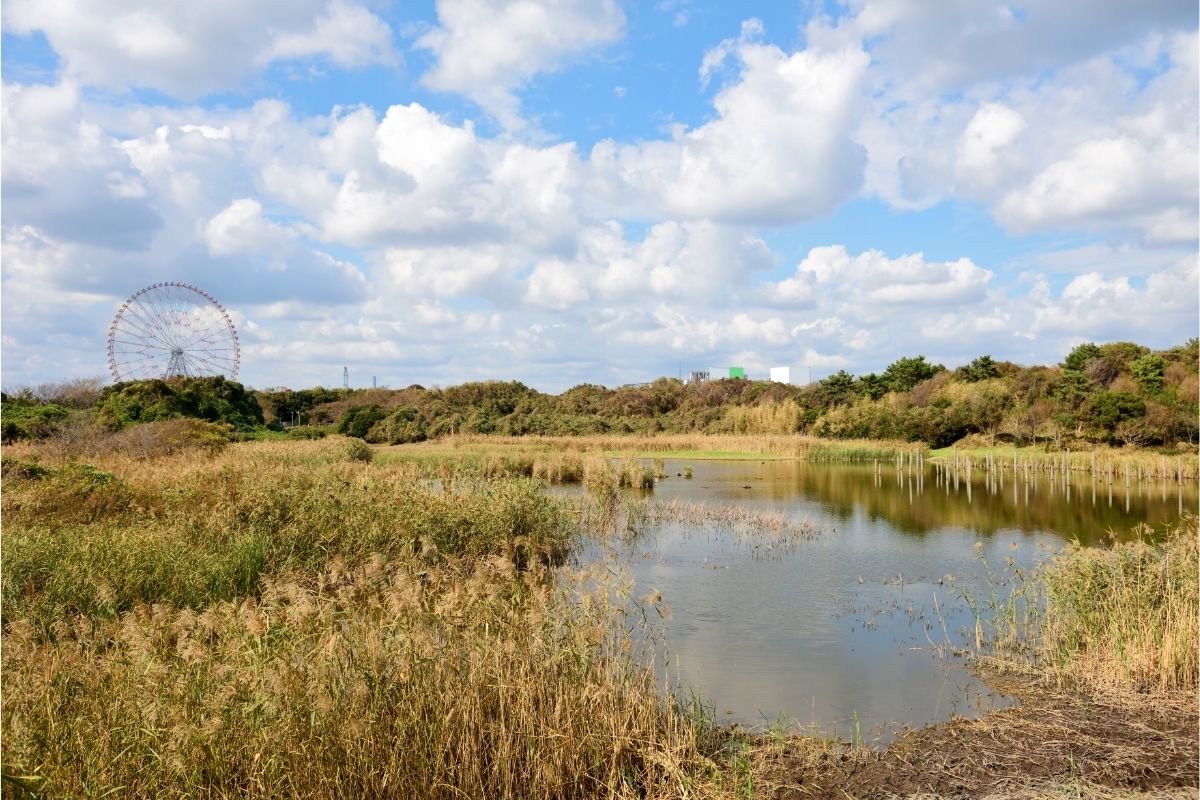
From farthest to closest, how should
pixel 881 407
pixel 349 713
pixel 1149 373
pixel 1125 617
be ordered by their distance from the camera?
pixel 881 407
pixel 1149 373
pixel 1125 617
pixel 349 713

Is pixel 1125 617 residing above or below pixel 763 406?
below

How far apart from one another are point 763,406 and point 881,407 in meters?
7.69

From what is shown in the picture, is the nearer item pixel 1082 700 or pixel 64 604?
pixel 1082 700

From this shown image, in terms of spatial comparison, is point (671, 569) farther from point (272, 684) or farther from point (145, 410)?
point (145, 410)

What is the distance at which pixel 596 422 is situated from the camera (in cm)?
5575

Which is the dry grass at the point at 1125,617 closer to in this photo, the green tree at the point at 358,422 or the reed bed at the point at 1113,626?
the reed bed at the point at 1113,626

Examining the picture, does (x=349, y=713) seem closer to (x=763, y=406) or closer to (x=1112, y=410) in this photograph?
(x=1112, y=410)

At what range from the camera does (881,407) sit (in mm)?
49156

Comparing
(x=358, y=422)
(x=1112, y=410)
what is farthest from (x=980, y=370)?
(x=358, y=422)

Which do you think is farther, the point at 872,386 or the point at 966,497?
the point at 872,386

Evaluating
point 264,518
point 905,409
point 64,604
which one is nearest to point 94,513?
point 264,518

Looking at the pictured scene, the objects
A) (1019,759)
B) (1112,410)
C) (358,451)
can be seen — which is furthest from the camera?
(1112,410)

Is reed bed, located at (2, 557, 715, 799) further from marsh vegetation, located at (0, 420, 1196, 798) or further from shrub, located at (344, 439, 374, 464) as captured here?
shrub, located at (344, 439, 374, 464)

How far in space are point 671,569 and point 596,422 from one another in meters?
42.4
